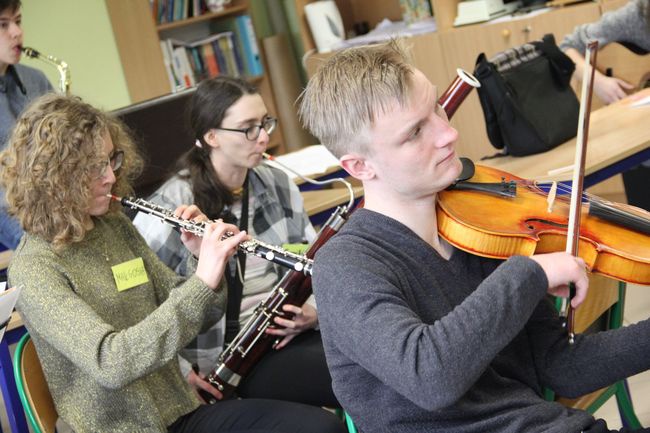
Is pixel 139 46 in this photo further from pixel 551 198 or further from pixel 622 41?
pixel 551 198

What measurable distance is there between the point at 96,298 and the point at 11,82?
1.51 m

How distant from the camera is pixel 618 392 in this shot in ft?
6.13

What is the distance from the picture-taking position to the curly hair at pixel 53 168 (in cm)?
178

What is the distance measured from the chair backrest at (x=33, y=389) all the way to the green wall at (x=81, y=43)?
3319 mm

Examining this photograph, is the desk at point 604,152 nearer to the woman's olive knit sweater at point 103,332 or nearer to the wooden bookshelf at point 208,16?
the woman's olive knit sweater at point 103,332

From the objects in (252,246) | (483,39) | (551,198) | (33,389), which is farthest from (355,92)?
(483,39)

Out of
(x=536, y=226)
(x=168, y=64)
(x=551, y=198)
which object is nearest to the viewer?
(x=536, y=226)

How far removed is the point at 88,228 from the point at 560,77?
1.62m

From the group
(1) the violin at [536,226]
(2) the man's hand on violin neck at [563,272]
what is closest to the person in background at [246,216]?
(1) the violin at [536,226]

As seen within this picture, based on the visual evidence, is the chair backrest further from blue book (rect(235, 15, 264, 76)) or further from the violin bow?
blue book (rect(235, 15, 264, 76))

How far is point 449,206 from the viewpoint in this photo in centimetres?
140

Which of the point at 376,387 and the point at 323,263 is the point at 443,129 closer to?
the point at 323,263

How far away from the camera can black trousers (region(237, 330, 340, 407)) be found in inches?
86.3

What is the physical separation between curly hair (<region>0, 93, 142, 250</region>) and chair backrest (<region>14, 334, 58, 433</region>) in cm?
22
